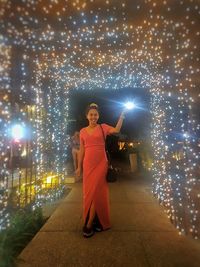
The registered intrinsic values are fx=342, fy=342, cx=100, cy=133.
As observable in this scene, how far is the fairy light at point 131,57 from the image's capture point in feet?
15.1

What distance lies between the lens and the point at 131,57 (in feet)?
22.7

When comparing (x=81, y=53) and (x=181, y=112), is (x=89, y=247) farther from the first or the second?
(x=81, y=53)

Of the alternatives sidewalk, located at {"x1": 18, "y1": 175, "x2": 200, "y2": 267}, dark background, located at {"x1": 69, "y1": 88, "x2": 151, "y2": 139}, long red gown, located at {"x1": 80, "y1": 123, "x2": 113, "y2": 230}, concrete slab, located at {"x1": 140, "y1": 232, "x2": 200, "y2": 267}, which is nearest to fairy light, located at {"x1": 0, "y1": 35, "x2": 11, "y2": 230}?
sidewalk, located at {"x1": 18, "y1": 175, "x2": 200, "y2": 267}

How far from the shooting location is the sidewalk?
406 cm

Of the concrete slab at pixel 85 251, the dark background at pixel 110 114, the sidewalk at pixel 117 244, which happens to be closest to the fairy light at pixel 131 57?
the sidewalk at pixel 117 244

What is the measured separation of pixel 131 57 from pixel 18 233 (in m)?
4.00

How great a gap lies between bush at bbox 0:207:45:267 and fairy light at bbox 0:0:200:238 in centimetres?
89

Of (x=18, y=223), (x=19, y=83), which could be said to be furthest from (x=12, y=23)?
(x=18, y=223)

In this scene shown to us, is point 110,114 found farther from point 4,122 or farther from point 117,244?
point 4,122

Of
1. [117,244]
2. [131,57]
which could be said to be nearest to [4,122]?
[117,244]

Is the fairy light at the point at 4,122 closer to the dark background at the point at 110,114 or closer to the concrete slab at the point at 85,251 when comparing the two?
the concrete slab at the point at 85,251

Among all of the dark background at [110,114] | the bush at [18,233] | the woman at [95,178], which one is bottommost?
the bush at [18,233]

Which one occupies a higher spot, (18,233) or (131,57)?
(131,57)

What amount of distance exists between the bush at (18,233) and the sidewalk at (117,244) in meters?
0.18
